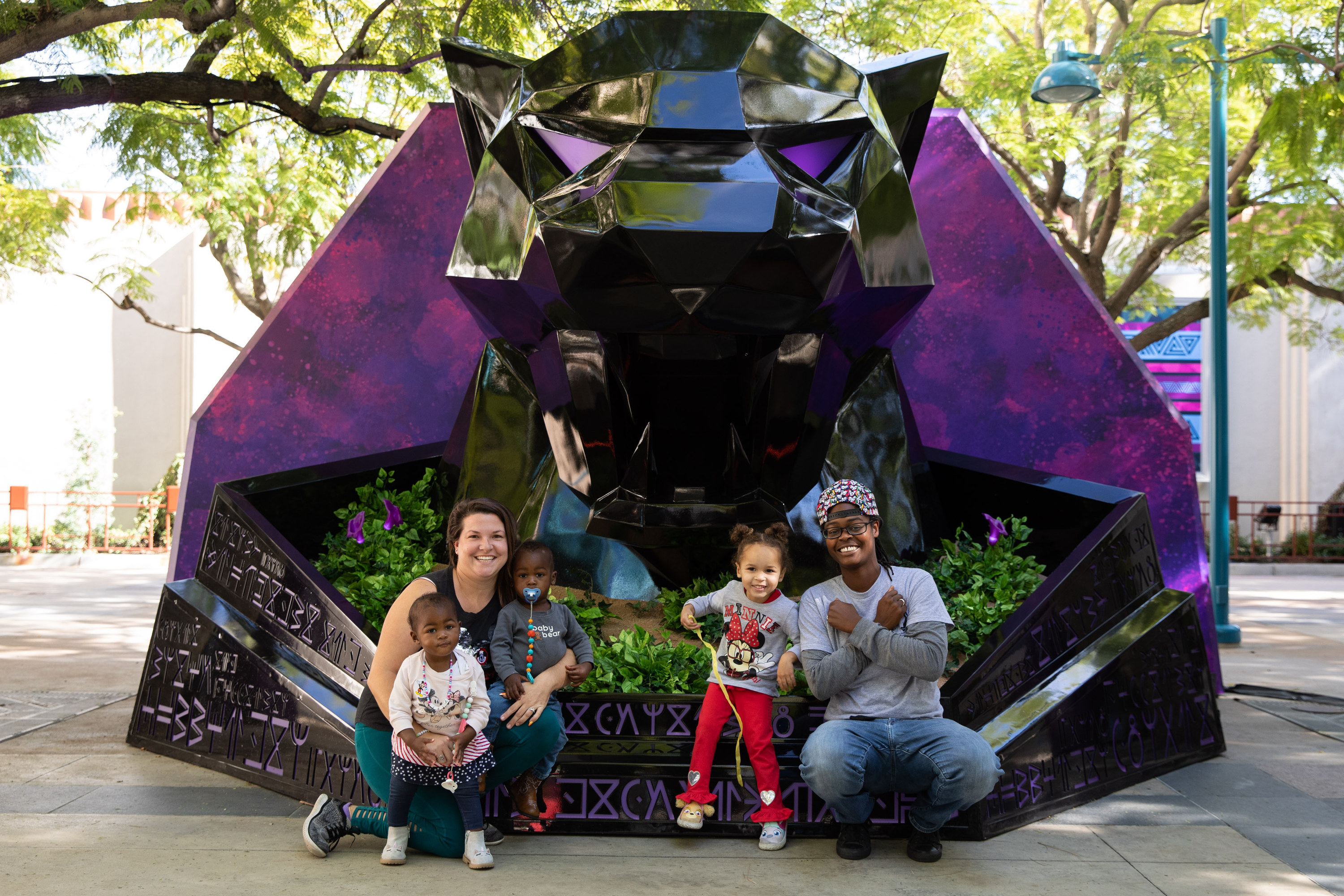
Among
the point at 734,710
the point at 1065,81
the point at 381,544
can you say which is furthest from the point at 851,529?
the point at 1065,81

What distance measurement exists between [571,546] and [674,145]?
1.56 m

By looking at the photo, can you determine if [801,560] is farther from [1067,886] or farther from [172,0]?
[172,0]

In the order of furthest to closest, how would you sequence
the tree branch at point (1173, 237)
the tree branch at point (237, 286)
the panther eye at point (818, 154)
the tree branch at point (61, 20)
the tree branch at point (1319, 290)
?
the tree branch at point (237, 286), the tree branch at point (1319, 290), the tree branch at point (1173, 237), the tree branch at point (61, 20), the panther eye at point (818, 154)

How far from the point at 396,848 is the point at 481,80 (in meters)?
2.34

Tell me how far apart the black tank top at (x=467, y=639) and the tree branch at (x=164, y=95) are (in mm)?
4294

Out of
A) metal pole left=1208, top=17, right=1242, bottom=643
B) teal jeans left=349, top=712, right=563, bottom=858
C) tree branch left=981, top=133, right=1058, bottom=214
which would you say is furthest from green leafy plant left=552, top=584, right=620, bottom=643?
tree branch left=981, top=133, right=1058, bottom=214

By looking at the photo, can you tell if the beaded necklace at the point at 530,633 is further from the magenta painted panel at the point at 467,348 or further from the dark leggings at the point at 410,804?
the magenta painted panel at the point at 467,348

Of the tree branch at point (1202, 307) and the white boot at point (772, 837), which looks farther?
the tree branch at point (1202, 307)

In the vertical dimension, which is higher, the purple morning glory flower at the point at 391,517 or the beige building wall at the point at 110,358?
the beige building wall at the point at 110,358

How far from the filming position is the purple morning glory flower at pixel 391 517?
15.4 feet

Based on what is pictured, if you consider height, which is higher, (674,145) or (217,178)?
(217,178)

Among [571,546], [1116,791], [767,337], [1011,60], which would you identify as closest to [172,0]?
[571,546]

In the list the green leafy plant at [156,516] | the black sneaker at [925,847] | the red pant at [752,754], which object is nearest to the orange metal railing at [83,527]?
the green leafy plant at [156,516]

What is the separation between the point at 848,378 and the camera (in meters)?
3.85
